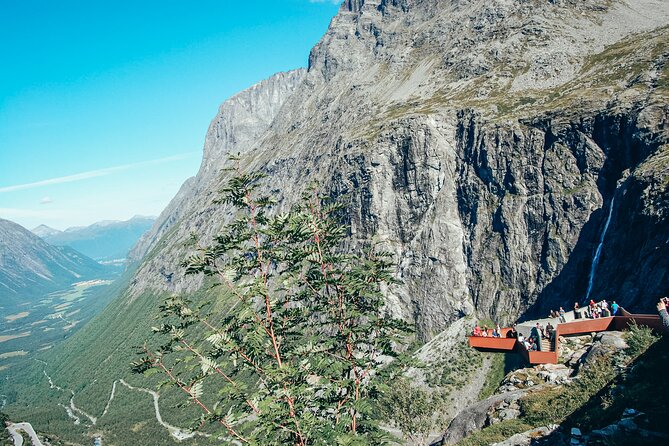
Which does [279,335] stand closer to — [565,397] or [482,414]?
[565,397]

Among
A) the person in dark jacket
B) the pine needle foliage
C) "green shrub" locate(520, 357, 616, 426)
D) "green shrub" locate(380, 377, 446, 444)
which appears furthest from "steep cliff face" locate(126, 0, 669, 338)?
the pine needle foliage

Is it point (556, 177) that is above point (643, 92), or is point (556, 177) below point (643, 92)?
below

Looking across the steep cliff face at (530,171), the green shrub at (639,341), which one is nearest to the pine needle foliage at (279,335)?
the green shrub at (639,341)

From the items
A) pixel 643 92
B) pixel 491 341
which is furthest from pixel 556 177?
pixel 491 341

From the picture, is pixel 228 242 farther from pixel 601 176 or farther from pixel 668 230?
pixel 601 176

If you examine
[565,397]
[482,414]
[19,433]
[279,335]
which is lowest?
[19,433]

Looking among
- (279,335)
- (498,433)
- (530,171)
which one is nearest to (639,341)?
(498,433)

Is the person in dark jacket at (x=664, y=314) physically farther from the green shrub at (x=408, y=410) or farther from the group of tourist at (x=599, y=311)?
the green shrub at (x=408, y=410)

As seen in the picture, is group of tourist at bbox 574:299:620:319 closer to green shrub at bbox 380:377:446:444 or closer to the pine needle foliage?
green shrub at bbox 380:377:446:444
